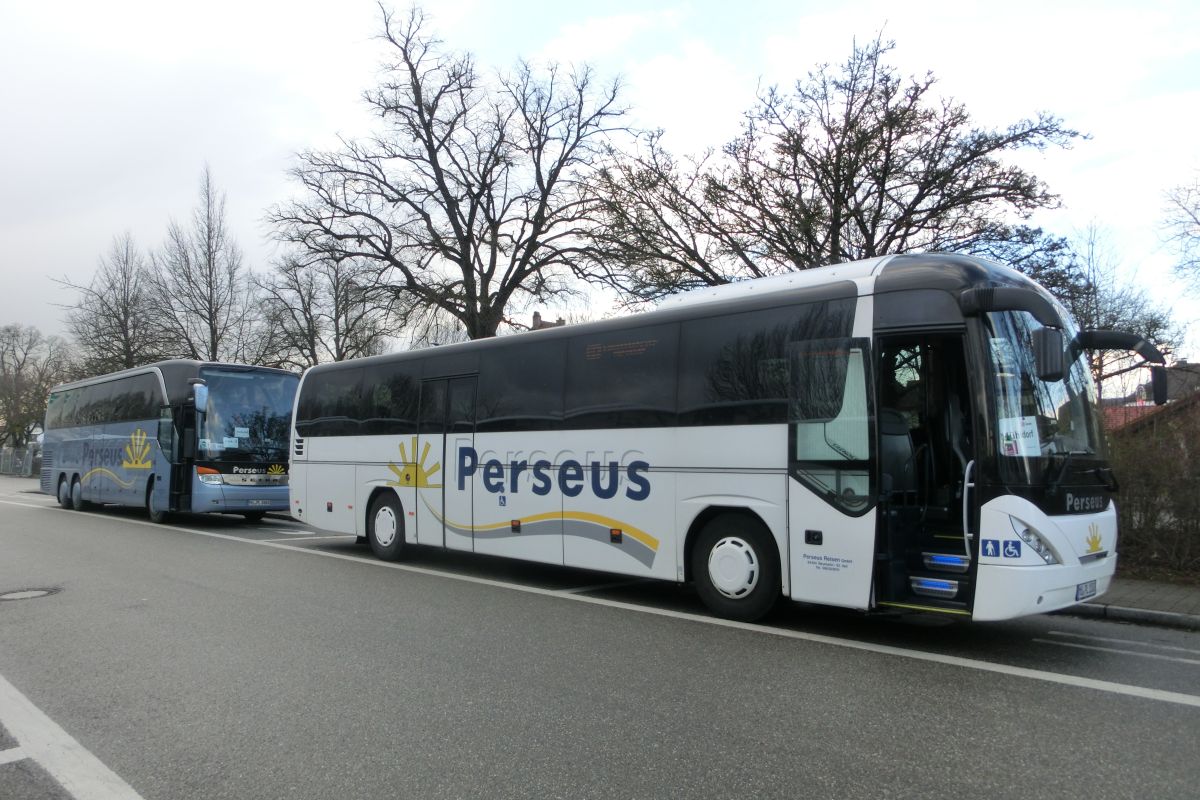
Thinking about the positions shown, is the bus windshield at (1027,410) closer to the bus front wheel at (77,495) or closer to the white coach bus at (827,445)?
the white coach bus at (827,445)

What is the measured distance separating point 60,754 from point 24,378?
240 ft

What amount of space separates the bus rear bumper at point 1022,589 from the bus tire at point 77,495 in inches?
899

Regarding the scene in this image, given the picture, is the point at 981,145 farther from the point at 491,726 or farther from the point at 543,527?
the point at 491,726

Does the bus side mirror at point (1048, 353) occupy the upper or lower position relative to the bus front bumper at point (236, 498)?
upper

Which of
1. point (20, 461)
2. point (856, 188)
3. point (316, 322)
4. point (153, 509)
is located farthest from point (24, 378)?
point (856, 188)

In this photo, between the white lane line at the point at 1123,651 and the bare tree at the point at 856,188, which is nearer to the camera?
the white lane line at the point at 1123,651

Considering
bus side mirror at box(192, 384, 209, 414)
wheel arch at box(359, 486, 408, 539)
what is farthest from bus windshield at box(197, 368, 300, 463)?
wheel arch at box(359, 486, 408, 539)

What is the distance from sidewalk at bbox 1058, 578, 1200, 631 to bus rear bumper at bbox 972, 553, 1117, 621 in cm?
224

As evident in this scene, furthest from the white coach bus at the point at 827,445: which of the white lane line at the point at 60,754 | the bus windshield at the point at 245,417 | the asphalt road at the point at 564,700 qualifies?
the bus windshield at the point at 245,417

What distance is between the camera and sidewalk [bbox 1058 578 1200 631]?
773 cm

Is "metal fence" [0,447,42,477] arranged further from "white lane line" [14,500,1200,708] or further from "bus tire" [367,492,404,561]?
"white lane line" [14,500,1200,708]

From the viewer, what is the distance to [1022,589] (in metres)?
5.95

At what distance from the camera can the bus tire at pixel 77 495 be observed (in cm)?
2194

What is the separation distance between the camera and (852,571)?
6.70 meters
